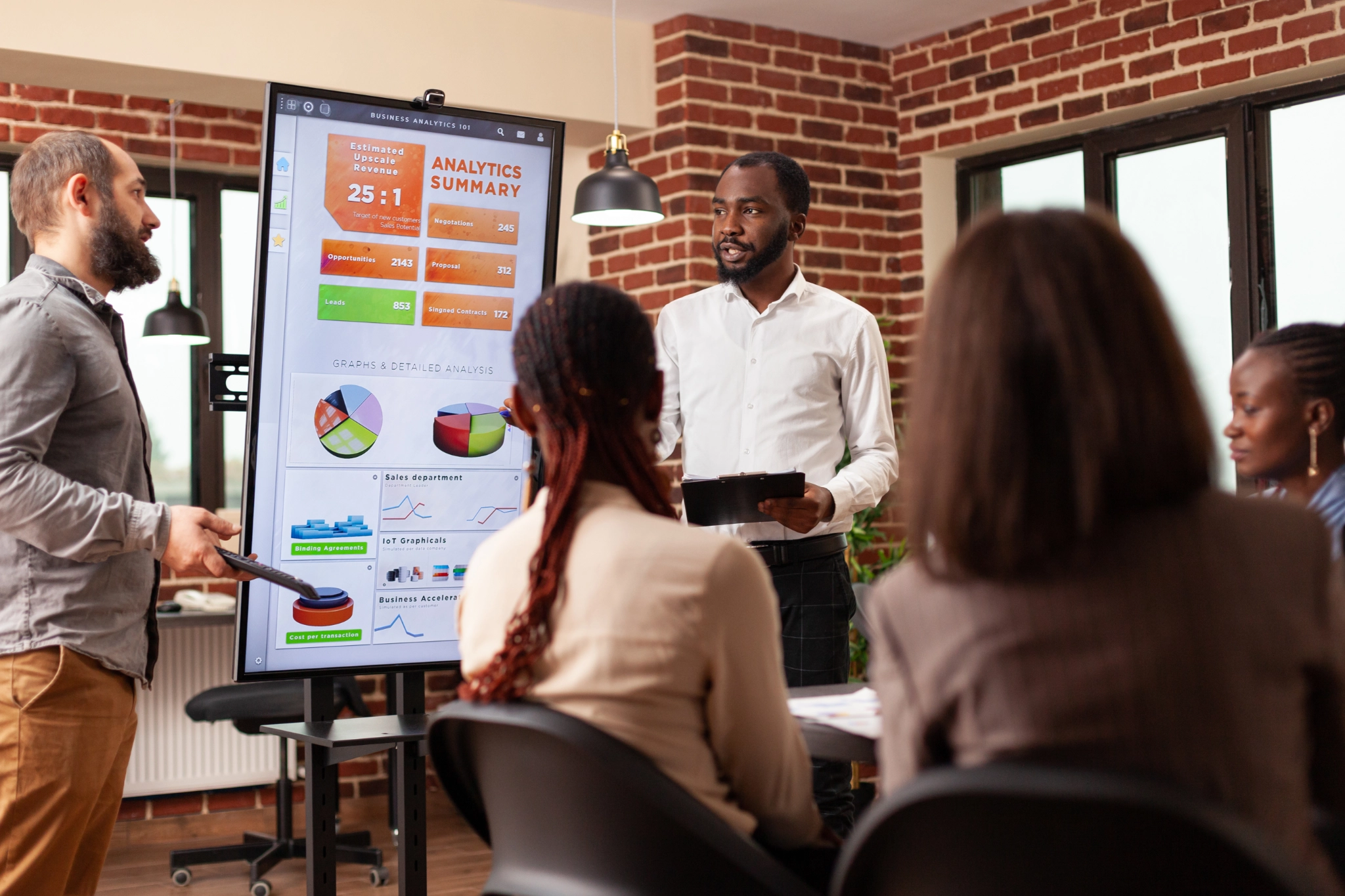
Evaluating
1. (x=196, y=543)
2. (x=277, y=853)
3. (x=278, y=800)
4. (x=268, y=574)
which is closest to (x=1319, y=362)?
(x=268, y=574)

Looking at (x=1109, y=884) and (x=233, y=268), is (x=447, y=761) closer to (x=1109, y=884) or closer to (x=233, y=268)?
(x=1109, y=884)

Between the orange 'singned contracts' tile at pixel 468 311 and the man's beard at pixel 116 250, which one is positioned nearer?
the man's beard at pixel 116 250

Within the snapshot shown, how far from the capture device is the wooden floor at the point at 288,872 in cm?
417

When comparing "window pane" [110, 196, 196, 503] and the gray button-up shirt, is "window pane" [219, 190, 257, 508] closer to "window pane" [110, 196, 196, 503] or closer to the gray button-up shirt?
"window pane" [110, 196, 196, 503]

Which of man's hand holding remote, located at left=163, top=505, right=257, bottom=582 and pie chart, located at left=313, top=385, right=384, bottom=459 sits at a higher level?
pie chart, located at left=313, top=385, right=384, bottom=459

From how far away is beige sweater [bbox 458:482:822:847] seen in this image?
1271mm

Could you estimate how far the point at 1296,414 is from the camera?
1.98m

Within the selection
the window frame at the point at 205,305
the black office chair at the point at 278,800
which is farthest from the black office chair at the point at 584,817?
the window frame at the point at 205,305

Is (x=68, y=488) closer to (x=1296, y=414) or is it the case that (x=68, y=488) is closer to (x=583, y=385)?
(x=583, y=385)

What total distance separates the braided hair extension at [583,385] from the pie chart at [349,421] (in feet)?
3.30

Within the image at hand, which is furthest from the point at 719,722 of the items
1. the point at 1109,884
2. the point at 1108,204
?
the point at 1108,204

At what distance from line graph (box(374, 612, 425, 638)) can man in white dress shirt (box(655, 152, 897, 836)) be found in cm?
72

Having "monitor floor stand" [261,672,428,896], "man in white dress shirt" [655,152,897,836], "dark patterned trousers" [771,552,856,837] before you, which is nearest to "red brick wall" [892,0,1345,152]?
"man in white dress shirt" [655,152,897,836]

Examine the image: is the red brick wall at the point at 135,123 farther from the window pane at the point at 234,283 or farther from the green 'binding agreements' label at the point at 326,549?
the green 'binding agreements' label at the point at 326,549
